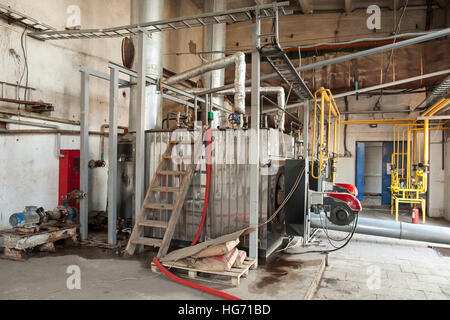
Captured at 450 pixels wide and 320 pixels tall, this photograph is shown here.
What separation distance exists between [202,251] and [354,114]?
31.9 ft

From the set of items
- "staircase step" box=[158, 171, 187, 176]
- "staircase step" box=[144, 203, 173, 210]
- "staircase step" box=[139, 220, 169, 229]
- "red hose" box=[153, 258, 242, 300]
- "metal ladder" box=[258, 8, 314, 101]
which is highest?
"metal ladder" box=[258, 8, 314, 101]

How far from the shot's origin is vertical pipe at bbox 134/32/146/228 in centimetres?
516

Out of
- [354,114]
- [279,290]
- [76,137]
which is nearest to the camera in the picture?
[279,290]

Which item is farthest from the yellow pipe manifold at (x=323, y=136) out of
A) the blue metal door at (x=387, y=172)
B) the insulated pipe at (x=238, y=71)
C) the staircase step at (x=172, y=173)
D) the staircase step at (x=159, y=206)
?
the blue metal door at (x=387, y=172)

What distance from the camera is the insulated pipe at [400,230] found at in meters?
5.94

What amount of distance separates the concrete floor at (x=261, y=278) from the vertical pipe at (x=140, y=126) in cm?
101

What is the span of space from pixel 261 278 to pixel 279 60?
3313 mm

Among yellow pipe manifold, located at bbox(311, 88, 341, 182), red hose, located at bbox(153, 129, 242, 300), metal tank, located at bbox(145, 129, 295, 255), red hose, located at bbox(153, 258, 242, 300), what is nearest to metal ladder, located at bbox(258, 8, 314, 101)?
yellow pipe manifold, located at bbox(311, 88, 341, 182)

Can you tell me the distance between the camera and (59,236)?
5227 mm

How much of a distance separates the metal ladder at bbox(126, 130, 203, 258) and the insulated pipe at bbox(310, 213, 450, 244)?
2.62 metres

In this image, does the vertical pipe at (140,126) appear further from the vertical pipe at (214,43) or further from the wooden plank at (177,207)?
the vertical pipe at (214,43)

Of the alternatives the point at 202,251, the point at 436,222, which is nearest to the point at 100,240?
the point at 202,251

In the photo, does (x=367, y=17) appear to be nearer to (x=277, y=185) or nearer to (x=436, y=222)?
(x=436, y=222)

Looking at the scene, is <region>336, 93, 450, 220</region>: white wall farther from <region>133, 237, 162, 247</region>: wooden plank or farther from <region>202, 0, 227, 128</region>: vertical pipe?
<region>133, 237, 162, 247</region>: wooden plank
